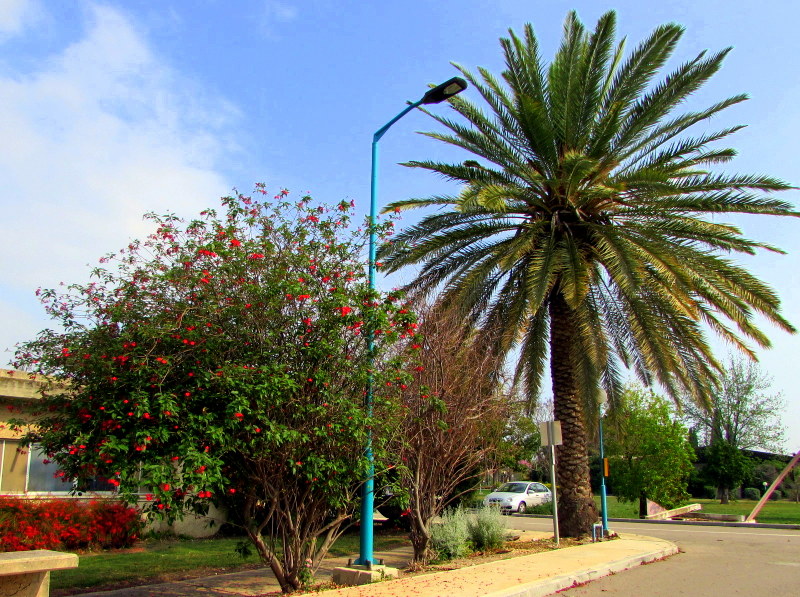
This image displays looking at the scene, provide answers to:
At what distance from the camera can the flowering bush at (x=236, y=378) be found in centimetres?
745

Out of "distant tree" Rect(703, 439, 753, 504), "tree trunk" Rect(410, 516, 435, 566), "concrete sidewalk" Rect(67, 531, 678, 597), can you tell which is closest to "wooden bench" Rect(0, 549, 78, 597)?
"concrete sidewalk" Rect(67, 531, 678, 597)

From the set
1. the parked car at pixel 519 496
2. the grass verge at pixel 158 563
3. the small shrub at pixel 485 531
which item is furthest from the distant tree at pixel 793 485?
the small shrub at pixel 485 531

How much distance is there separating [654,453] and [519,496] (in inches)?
248

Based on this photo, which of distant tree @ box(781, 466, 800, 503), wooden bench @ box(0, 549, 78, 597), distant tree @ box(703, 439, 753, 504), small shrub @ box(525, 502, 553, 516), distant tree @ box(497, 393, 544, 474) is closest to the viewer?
wooden bench @ box(0, 549, 78, 597)

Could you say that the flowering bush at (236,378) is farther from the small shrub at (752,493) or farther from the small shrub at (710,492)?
the small shrub at (752,493)

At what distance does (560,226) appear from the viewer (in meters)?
15.4

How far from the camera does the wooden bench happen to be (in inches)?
253

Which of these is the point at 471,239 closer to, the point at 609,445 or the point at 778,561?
the point at 778,561

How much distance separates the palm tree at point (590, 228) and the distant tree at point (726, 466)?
25.8 m

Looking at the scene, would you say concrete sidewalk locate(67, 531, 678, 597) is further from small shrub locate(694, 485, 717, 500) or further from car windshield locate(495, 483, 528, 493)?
small shrub locate(694, 485, 717, 500)

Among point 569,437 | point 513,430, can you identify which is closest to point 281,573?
point 569,437

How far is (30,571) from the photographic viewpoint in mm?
6492

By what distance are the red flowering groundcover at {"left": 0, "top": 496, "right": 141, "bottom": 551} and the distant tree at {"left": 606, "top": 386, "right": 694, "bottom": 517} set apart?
19124mm

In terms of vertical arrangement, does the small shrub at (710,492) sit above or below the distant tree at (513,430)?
below
